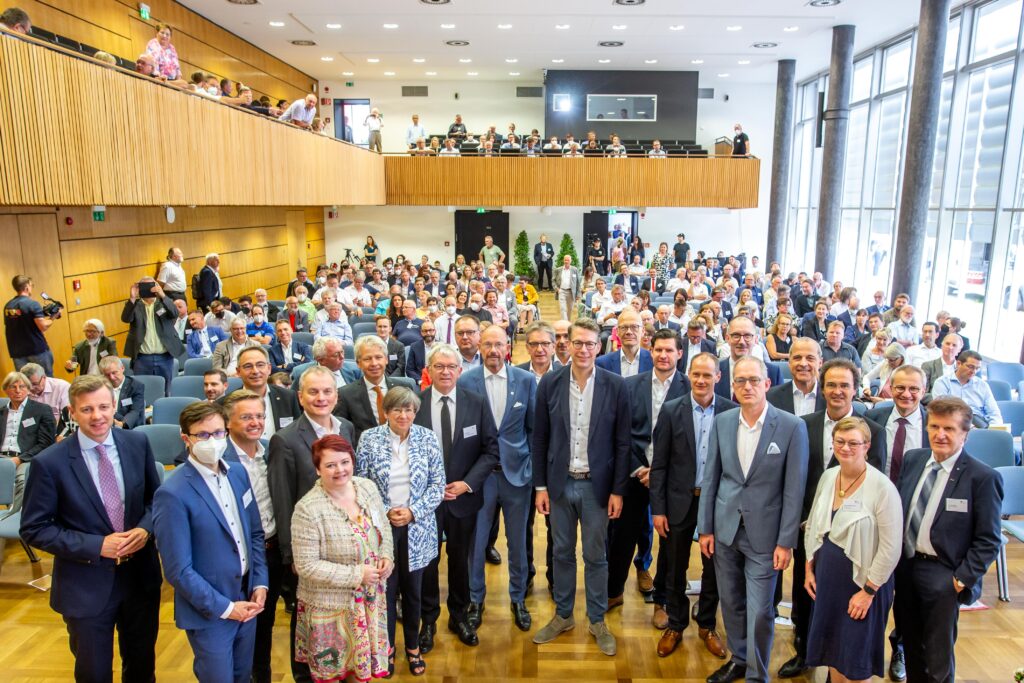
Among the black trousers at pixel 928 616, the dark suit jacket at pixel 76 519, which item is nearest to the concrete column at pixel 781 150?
the black trousers at pixel 928 616

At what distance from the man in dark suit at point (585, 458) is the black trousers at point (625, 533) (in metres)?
0.28

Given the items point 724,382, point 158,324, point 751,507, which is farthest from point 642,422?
point 158,324

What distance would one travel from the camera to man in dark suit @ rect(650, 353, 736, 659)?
3.51 m

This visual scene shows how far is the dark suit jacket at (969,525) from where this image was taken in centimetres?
283

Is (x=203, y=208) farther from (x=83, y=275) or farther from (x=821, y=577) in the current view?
(x=821, y=577)

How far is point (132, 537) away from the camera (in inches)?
109

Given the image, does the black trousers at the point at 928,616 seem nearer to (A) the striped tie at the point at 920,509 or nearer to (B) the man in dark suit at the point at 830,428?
(A) the striped tie at the point at 920,509

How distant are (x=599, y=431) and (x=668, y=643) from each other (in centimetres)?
126

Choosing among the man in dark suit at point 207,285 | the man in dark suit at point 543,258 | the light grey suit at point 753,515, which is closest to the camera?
the light grey suit at point 753,515

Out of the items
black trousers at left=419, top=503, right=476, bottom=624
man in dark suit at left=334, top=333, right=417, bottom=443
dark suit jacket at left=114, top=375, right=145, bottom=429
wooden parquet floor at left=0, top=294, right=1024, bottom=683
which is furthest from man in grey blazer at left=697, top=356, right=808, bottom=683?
dark suit jacket at left=114, top=375, right=145, bottom=429

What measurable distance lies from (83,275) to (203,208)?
3.60m

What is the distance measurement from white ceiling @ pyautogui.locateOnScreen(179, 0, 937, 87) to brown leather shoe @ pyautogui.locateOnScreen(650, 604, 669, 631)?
1105 centimetres

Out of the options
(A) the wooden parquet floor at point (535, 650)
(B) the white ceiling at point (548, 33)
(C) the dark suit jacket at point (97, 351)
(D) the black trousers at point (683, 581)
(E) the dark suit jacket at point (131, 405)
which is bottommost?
(A) the wooden parquet floor at point (535, 650)

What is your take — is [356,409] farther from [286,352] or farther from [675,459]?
[286,352]
